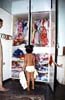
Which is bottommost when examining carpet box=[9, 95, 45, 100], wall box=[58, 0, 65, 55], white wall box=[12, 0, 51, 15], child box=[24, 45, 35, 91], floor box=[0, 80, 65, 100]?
floor box=[0, 80, 65, 100]

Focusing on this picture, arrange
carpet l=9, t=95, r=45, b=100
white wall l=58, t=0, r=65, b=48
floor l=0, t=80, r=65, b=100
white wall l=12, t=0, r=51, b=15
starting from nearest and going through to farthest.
→ 1. carpet l=9, t=95, r=45, b=100
2. floor l=0, t=80, r=65, b=100
3. white wall l=12, t=0, r=51, b=15
4. white wall l=58, t=0, r=65, b=48

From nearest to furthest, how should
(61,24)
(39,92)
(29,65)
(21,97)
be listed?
(21,97), (39,92), (29,65), (61,24)

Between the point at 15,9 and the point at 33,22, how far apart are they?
22.2 inches

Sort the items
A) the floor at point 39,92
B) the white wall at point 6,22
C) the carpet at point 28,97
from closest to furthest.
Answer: the carpet at point 28,97
the floor at point 39,92
the white wall at point 6,22

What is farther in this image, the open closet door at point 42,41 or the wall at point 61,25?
the wall at point 61,25

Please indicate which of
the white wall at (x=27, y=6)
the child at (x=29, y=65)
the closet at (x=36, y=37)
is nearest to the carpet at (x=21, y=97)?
the child at (x=29, y=65)

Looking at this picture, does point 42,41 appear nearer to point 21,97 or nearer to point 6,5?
point 6,5

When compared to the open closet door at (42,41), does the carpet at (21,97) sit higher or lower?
lower

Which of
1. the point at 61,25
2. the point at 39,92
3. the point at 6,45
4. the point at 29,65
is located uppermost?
the point at 61,25

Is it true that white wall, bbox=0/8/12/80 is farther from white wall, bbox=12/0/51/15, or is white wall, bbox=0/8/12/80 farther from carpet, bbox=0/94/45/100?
carpet, bbox=0/94/45/100

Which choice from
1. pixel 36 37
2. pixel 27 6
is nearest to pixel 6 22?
pixel 27 6

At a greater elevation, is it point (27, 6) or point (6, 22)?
point (27, 6)

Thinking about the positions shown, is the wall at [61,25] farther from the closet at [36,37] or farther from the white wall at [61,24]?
the closet at [36,37]

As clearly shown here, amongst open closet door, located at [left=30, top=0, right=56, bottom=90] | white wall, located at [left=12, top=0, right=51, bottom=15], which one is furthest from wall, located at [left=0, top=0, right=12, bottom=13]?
open closet door, located at [left=30, top=0, right=56, bottom=90]
